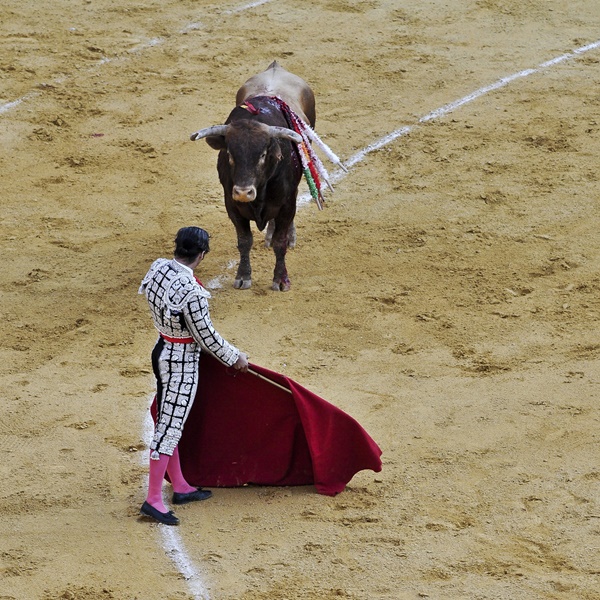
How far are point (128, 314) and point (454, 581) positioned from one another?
368cm

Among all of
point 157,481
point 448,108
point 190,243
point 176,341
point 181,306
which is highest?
point 190,243

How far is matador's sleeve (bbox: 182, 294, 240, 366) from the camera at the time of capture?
5.33 meters

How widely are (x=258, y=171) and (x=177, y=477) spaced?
9.37 ft

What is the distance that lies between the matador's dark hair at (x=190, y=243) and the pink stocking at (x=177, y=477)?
993 mm

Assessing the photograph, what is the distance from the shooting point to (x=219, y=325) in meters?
8.01

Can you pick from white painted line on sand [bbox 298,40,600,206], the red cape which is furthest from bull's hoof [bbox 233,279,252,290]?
the red cape

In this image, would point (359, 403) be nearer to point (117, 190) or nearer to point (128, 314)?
point (128, 314)

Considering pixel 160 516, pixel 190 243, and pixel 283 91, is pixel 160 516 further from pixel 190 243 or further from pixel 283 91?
pixel 283 91

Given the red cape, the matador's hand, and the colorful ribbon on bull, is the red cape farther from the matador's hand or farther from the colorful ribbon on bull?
the colorful ribbon on bull

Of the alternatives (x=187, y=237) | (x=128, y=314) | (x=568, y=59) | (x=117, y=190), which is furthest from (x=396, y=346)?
(x=568, y=59)

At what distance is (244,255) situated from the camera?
849 cm

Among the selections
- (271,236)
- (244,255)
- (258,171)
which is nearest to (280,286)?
(244,255)

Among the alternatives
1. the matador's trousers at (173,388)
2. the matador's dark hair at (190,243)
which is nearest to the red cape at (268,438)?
the matador's trousers at (173,388)

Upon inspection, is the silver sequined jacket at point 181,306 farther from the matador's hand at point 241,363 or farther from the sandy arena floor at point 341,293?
the sandy arena floor at point 341,293
